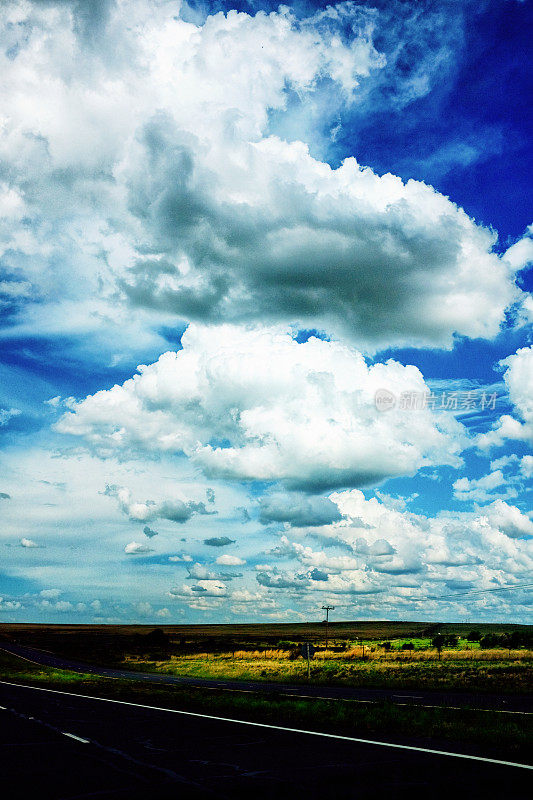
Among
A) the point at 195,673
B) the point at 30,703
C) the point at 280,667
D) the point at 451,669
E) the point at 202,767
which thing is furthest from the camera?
the point at 280,667

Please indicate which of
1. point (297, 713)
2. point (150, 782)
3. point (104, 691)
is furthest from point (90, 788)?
point (104, 691)

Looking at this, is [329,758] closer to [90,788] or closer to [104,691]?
[90,788]

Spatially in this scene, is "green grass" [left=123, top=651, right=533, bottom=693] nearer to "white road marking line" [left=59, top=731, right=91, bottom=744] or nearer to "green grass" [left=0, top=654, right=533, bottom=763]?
"green grass" [left=0, top=654, right=533, bottom=763]

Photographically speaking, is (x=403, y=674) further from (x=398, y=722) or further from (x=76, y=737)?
(x=76, y=737)

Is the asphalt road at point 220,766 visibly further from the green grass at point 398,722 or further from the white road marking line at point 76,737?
the green grass at point 398,722

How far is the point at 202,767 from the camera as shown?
940 centimetres

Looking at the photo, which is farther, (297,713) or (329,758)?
(297,713)

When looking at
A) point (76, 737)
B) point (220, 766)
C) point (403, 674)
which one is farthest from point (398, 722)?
point (403, 674)

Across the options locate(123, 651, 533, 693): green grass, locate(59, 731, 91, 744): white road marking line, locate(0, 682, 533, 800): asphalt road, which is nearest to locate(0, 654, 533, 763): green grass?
locate(0, 682, 533, 800): asphalt road

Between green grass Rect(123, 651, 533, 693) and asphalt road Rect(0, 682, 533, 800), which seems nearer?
asphalt road Rect(0, 682, 533, 800)

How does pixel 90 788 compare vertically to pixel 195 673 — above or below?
above

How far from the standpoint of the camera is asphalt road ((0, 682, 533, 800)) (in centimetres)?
766

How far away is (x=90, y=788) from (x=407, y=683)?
33.8 metres

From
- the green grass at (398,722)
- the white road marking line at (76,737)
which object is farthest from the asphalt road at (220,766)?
the green grass at (398,722)
